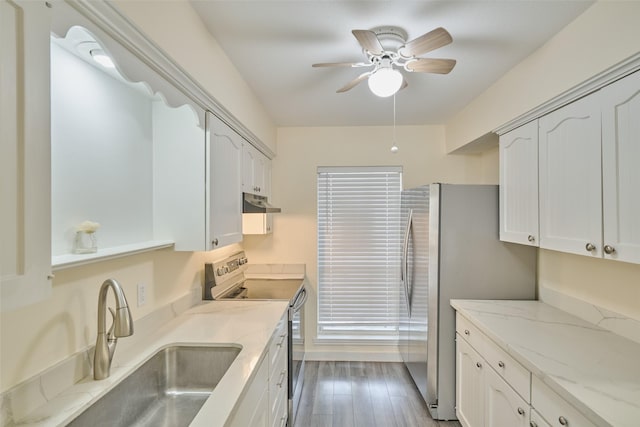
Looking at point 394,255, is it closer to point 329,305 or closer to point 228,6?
point 329,305

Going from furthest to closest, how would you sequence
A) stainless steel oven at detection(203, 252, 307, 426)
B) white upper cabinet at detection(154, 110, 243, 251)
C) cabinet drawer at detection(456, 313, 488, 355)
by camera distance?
stainless steel oven at detection(203, 252, 307, 426) → cabinet drawer at detection(456, 313, 488, 355) → white upper cabinet at detection(154, 110, 243, 251)

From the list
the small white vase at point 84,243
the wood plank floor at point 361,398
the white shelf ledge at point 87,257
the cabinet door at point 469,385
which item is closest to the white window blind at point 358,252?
the wood plank floor at point 361,398

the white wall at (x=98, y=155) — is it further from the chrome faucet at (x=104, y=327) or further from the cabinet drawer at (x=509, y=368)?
the cabinet drawer at (x=509, y=368)

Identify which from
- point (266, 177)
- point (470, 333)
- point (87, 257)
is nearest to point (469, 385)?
point (470, 333)

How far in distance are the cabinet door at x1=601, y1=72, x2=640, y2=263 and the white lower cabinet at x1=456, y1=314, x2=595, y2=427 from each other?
2.23 feet

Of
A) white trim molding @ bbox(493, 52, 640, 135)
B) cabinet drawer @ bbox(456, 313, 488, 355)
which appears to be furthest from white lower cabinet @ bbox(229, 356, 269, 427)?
white trim molding @ bbox(493, 52, 640, 135)

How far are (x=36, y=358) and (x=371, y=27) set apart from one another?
77.4 inches

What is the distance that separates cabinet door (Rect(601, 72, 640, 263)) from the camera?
1327mm

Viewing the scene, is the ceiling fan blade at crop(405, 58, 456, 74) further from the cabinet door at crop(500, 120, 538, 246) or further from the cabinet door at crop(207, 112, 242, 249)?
the cabinet door at crop(207, 112, 242, 249)

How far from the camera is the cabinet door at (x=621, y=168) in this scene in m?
1.33

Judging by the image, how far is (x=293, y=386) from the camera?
2.42 m

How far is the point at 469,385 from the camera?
2121 millimetres

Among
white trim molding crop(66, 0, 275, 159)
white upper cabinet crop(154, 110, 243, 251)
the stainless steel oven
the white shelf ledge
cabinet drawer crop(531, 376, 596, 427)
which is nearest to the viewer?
white trim molding crop(66, 0, 275, 159)

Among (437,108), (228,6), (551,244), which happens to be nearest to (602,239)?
(551,244)
